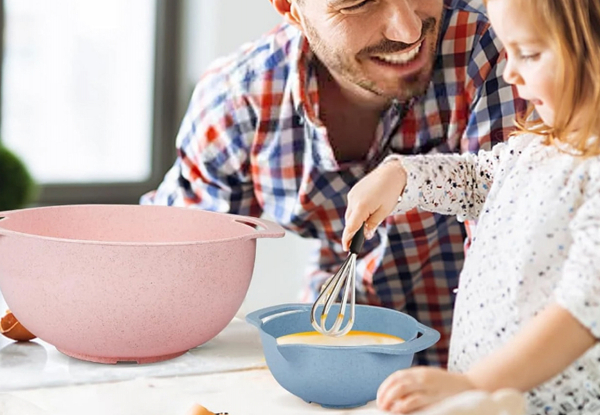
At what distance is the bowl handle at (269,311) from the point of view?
2.80 ft

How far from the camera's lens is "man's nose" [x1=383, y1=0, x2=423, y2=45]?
122 cm

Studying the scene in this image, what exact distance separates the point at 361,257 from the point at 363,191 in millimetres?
617

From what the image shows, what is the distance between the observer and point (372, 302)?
149cm

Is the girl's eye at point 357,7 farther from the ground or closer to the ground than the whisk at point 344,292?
farther from the ground

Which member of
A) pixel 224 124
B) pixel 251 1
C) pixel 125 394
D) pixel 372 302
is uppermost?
pixel 251 1

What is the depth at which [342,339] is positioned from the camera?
2.95 ft

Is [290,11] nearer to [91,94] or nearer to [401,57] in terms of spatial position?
[401,57]

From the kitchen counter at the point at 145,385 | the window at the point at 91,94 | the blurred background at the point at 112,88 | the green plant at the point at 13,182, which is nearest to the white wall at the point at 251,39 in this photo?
the blurred background at the point at 112,88

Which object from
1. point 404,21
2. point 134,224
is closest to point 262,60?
point 404,21

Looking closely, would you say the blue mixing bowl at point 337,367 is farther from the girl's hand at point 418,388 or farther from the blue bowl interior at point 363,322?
the girl's hand at point 418,388

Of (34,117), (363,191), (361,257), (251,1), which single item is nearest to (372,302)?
(361,257)

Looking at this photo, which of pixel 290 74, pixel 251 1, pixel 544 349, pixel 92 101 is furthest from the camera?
pixel 92 101

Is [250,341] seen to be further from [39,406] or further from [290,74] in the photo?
[290,74]

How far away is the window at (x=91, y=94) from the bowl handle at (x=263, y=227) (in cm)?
168
